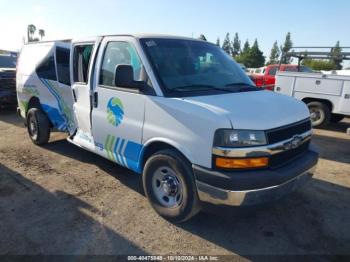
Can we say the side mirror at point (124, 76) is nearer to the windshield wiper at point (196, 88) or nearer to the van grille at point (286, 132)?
the windshield wiper at point (196, 88)

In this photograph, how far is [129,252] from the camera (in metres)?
3.13

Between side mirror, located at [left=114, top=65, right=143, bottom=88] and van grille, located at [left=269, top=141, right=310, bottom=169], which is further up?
side mirror, located at [left=114, top=65, right=143, bottom=88]

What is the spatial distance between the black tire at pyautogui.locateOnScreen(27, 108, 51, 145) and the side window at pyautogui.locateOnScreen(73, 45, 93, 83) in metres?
1.84

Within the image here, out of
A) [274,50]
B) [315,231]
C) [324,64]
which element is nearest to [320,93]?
[315,231]

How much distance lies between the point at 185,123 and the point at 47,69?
3988mm

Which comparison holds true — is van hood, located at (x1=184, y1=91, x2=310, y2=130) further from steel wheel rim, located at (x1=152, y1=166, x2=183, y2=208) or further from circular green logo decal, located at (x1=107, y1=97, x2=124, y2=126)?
circular green logo decal, located at (x1=107, y1=97, x2=124, y2=126)

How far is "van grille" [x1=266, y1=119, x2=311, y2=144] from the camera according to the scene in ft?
10.0

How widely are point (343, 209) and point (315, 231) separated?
83 cm

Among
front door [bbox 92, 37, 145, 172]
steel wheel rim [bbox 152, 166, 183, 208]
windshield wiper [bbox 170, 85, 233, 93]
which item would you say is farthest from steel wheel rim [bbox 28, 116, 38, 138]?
windshield wiper [bbox 170, 85, 233, 93]

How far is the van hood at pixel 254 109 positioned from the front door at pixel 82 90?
1.98 m

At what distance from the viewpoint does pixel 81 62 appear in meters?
4.85

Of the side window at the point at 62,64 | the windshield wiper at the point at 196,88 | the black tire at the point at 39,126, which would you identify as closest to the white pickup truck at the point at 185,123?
the windshield wiper at the point at 196,88

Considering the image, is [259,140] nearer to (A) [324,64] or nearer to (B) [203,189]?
(B) [203,189]

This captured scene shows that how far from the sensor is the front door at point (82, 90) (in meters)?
4.63
